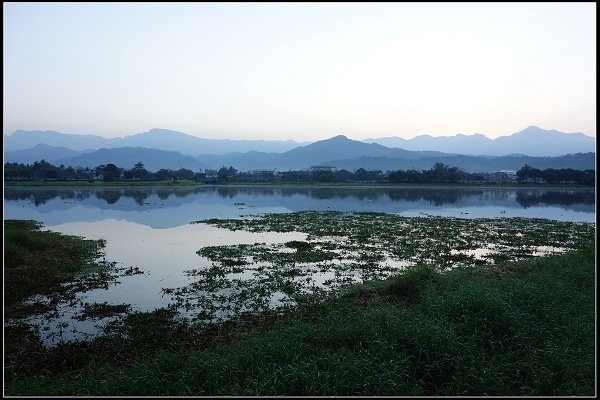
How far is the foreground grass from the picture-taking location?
17.7 ft

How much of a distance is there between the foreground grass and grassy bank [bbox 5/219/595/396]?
0.02m

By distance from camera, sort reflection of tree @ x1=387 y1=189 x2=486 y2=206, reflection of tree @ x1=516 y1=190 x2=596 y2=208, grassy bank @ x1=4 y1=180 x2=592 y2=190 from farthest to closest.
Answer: grassy bank @ x1=4 y1=180 x2=592 y2=190 → reflection of tree @ x1=387 y1=189 x2=486 y2=206 → reflection of tree @ x1=516 y1=190 x2=596 y2=208

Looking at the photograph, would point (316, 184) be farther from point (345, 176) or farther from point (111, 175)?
point (111, 175)

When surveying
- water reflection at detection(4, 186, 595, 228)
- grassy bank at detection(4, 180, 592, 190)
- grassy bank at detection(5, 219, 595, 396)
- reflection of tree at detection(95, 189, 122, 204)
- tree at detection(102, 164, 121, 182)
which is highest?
tree at detection(102, 164, 121, 182)

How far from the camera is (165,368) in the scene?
602 centimetres

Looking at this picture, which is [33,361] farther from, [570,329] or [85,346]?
[570,329]

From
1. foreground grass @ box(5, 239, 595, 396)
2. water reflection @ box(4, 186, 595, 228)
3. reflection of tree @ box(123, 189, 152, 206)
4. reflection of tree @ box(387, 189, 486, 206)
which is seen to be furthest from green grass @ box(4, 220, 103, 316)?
reflection of tree @ box(387, 189, 486, 206)

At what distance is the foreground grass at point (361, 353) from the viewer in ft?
17.7

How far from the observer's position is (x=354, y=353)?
6.22 m

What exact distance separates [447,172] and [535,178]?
76.7 ft

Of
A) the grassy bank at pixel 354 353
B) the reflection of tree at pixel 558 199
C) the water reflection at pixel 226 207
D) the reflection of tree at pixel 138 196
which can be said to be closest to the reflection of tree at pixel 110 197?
the water reflection at pixel 226 207

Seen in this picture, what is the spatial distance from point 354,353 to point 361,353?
7.5 inches

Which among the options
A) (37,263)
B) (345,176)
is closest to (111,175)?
(345,176)

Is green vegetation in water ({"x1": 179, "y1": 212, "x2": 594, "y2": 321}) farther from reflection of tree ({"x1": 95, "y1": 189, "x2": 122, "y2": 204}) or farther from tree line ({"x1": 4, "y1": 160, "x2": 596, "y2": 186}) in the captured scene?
tree line ({"x1": 4, "y1": 160, "x2": 596, "y2": 186})
